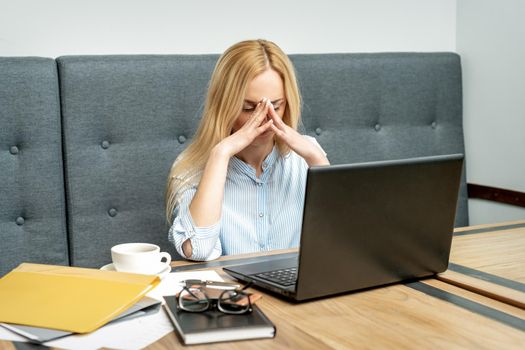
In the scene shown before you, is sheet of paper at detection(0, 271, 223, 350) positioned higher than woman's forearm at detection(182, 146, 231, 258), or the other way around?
woman's forearm at detection(182, 146, 231, 258)

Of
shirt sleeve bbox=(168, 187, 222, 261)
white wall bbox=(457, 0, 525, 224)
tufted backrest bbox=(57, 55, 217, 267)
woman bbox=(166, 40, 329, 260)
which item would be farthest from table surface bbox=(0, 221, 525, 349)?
white wall bbox=(457, 0, 525, 224)

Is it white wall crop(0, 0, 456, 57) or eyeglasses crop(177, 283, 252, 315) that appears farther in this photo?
white wall crop(0, 0, 456, 57)

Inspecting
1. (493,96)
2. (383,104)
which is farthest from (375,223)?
(493,96)

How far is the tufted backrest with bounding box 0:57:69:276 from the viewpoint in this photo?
1.91 m

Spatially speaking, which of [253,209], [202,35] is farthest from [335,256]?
[202,35]

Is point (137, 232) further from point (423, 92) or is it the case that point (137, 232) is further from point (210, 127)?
point (423, 92)

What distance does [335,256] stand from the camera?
115cm

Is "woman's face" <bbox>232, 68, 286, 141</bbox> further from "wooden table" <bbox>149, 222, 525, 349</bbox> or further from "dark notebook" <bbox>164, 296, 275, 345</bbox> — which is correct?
"dark notebook" <bbox>164, 296, 275, 345</bbox>

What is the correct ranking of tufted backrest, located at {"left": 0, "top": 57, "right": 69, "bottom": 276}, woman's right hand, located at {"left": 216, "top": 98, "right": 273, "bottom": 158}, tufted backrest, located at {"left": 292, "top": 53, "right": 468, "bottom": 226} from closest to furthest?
woman's right hand, located at {"left": 216, "top": 98, "right": 273, "bottom": 158}
tufted backrest, located at {"left": 0, "top": 57, "right": 69, "bottom": 276}
tufted backrest, located at {"left": 292, "top": 53, "right": 468, "bottom": 226}

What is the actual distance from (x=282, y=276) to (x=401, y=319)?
24 centimetres

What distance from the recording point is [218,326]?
987 mm

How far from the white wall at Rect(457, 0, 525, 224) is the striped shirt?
0.99 m

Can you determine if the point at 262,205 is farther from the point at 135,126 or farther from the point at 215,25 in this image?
the point at 215,25

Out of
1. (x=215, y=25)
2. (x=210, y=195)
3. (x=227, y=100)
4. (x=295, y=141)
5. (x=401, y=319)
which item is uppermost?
(x=215, y=25)
